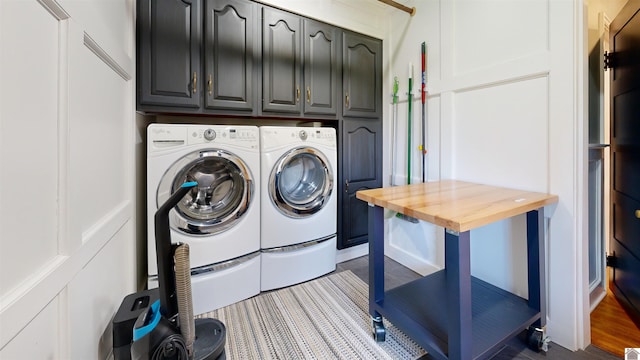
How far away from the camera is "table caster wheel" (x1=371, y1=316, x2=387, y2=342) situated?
56.9 inches

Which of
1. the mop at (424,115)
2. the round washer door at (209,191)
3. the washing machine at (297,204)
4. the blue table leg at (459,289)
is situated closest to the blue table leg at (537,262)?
the blue table leg at (459,289)

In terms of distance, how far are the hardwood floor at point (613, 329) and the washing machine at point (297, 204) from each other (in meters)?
1.71

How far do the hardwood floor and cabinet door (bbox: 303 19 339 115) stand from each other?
2.29 m

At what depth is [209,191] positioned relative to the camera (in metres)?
1.81

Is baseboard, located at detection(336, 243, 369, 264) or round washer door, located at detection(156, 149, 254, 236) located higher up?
round washer door, located at detection(156, 149, 254, 236)

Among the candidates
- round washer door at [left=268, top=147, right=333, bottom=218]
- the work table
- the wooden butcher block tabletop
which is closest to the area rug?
the work table

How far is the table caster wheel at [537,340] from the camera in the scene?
1356mm

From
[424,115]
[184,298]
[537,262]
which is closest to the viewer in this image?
[184,298]

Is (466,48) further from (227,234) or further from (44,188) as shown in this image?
(44,188)

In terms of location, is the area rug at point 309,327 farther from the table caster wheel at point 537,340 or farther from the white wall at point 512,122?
the white wall at point 512,122

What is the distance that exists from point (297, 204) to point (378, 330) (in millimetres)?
1026

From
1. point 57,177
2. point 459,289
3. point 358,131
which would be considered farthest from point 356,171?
point 57,177

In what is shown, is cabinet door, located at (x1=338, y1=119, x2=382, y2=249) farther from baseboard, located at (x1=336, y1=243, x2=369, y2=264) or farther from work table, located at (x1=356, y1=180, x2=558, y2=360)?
work table, located at (x1=356, y1=180, x2=558, y2=360)

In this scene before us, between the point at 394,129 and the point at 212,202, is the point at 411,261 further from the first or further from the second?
the point at 212,202
